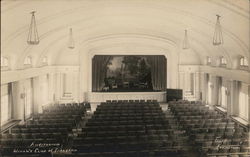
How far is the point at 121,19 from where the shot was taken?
1984 centimetres

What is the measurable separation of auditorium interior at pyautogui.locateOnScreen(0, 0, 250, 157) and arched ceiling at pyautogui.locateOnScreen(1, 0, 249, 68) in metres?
0.07

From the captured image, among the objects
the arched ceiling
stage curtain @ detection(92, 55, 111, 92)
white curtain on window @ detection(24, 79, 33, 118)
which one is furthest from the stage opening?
white curtain on window @ detection(24, 79, 33, 118)

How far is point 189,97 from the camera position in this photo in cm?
2781

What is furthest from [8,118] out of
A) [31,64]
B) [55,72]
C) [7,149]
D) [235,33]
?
[235,33]

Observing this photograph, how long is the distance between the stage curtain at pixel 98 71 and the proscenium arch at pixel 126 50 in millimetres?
552

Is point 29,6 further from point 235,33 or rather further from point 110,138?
point 235,33

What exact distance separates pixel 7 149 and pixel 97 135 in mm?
3904

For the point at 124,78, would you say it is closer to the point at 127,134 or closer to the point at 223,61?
the point at 223,61

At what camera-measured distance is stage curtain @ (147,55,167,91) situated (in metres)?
28.8

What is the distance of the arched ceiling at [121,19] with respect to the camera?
521 inches

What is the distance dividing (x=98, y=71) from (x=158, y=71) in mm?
5939

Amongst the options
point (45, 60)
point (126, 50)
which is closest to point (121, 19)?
point (126, 50)

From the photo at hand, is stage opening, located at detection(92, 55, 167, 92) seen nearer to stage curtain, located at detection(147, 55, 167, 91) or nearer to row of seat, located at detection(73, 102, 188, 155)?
stage curtain, located at detection(147, 55, 167, 91)

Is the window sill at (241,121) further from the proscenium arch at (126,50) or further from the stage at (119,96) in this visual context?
the stage at (119,96)
